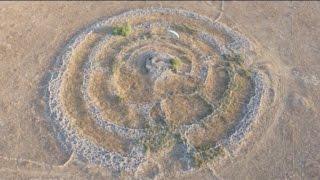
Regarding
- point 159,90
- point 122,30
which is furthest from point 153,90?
point 122,30

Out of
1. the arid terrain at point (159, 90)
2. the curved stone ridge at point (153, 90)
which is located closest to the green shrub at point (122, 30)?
the arid terrain at point (159, 90)

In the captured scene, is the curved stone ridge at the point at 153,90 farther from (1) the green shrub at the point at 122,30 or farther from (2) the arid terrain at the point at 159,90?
(1) the green shrub at the point at 122,30

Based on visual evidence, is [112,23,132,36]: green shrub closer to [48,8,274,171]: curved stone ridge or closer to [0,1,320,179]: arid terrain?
[0,1,320,179]: arid terrain

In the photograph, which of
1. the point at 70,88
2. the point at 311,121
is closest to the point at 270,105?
the point at 311,121

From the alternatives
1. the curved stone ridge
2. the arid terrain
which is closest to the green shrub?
the arid terrain

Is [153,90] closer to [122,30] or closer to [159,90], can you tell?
[159,90]
